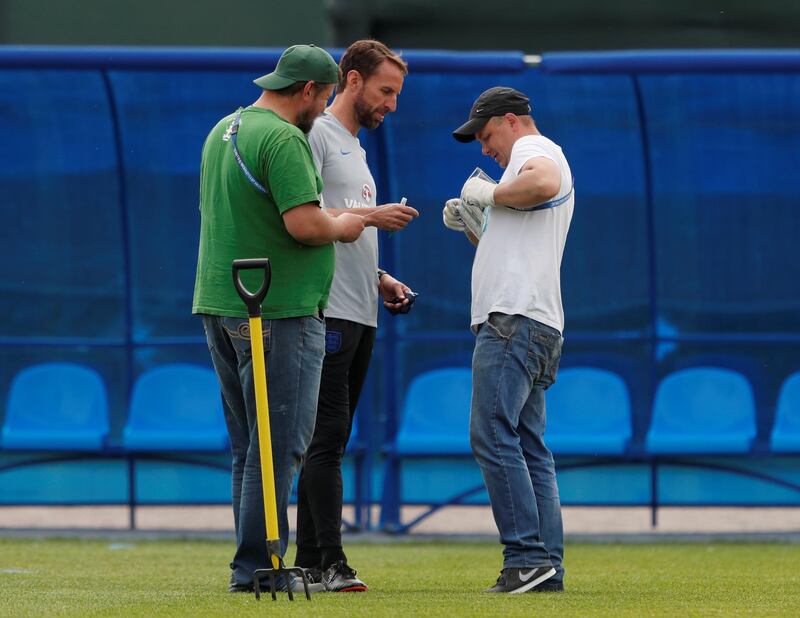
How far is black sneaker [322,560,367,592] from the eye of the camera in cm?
477

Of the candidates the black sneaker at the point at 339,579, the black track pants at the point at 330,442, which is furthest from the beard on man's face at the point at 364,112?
the black sneaker at the point at 339,579

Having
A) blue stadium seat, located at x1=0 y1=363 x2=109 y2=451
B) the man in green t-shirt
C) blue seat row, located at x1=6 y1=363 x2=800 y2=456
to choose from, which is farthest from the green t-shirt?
blue stadium seat, located at x1=0 y1=363 x2=109 y2=451

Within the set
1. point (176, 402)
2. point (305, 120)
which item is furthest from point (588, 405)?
point (305, 120)

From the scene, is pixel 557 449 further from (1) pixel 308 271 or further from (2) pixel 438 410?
(1) pixel 308 271

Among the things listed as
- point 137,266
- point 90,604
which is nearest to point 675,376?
point 137,266

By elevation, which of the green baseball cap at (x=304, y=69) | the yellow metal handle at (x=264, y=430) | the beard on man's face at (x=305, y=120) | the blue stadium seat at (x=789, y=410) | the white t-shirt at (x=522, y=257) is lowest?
the blue stadium seat at (x=789, y=410)

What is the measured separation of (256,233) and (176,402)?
13.7 feet

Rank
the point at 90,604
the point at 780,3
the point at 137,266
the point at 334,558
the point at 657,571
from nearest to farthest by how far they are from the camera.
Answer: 1. the point at 90,604
2. the point at 334,558
3. the point at 657,571
4. the point at 137,266
5. the point at 780,3

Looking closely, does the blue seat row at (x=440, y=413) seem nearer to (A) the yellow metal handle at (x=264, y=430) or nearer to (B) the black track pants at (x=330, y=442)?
(B) the black track pants at (x=330, y=442)

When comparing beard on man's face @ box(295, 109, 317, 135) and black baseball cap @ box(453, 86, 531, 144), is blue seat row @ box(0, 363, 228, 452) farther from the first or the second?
beard on man's face @ box(295, 109, 317, 135)

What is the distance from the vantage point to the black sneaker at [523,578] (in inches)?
181

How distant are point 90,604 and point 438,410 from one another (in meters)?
4.03

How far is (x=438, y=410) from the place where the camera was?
8.18 metres

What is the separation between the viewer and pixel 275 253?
4.36 meters
